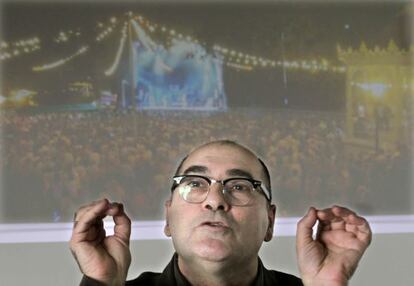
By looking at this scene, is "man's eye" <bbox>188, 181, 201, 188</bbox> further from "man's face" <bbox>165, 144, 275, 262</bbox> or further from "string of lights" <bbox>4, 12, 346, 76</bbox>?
"string of lights" <bbox>4, 12, 346, 76</bbox>

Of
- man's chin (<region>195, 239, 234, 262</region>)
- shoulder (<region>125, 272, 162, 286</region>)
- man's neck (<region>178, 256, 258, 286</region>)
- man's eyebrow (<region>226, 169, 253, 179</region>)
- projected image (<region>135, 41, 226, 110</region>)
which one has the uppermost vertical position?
projected image (<region>135, 41, 226, 110</region>)

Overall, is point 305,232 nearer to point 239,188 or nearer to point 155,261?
point 239,188

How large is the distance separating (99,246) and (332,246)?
51 centimetres

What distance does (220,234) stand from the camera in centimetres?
107

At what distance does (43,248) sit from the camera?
7.43 feet

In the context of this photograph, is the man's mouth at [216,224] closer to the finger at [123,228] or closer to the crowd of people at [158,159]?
the finger at [123,228]

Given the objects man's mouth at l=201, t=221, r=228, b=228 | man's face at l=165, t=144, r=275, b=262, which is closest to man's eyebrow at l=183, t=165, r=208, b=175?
man's face at l=165, t=144, r=275, b=262

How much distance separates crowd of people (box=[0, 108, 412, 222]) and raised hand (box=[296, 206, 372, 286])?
4.44 ft

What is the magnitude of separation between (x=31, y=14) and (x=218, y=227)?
175 centimetres

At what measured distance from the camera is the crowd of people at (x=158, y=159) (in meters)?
2.35

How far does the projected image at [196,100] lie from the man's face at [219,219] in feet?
4.07

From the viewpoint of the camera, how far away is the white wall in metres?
2.25

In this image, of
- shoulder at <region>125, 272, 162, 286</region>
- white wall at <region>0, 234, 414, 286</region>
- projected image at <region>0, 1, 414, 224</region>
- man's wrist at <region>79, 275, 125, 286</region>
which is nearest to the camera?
man's wrist at <region>79, 275, 125, 286</region>

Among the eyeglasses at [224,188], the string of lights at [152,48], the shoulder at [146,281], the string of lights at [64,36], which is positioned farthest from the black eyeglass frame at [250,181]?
the string of lights at [64,36]
